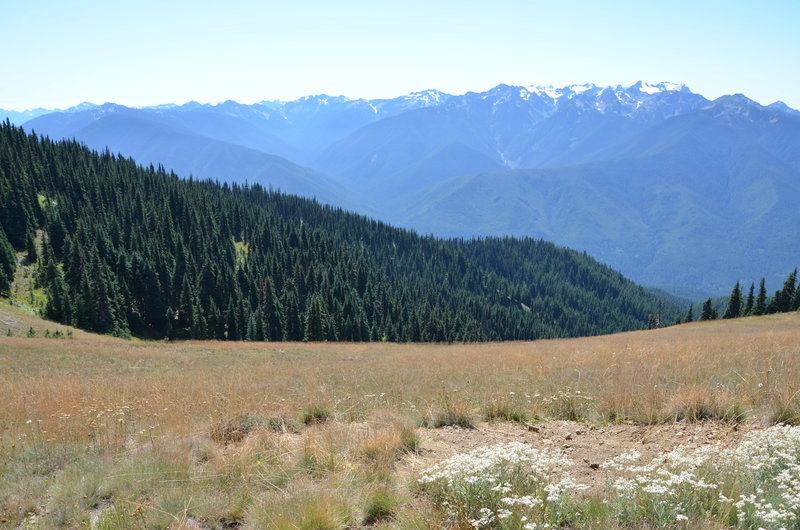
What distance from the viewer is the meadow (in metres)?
4.61

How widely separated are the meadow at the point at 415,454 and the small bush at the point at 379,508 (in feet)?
0.08

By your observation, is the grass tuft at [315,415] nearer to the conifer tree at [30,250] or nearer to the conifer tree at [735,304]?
the conifer tree at [30,250]

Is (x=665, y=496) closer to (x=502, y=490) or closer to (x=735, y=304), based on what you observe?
(x=502, y=490)

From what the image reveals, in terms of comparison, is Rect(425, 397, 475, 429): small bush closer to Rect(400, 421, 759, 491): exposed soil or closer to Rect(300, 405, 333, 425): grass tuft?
Rect(400, 421, 759, 491): exposed soil

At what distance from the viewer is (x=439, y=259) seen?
198 metres

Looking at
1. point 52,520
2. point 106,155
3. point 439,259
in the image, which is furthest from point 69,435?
point 439,259

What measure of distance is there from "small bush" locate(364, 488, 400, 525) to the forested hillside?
217ft

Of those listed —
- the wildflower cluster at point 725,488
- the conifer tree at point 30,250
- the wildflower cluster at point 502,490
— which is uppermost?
the conifer tree at point 30,250

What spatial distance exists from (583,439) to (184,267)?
88.0 metres

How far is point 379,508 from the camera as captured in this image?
5.07 metres

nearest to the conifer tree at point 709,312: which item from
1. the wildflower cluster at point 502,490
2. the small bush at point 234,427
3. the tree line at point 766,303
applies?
the tree line at point 766,303

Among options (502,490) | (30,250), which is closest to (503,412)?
(502,490)

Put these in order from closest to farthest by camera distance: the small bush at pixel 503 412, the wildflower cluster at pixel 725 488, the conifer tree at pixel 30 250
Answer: the wildflower cluster at pixel 725 488, the small bush at pixel 503 412, the conifer tree at pixel 30 250

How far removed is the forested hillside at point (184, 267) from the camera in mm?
69938
